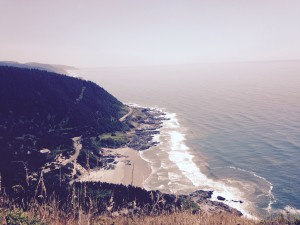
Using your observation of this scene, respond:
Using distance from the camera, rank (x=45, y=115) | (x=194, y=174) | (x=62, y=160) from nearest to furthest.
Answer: (x=194, y=174), (x=62, y=160), (x=45, y=115)

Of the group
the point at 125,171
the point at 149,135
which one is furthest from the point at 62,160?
the point at 149,135

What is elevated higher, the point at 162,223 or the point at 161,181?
the point at 162,223

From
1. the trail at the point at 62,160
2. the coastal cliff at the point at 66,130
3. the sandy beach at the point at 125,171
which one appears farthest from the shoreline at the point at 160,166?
the trail at the point at 62,160

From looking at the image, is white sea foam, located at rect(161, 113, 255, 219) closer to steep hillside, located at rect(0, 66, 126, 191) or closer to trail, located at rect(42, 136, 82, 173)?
trail, located at rect(42, 136, 82, 173)

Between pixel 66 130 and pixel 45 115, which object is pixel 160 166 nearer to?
pixel 66 130

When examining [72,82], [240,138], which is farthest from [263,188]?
[72,82]

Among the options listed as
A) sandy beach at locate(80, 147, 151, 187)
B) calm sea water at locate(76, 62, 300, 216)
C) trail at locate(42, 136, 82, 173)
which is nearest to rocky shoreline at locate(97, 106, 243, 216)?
sandy beach at locate(80, 147, 151, 187)

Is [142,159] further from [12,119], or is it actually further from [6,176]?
[12,119]
